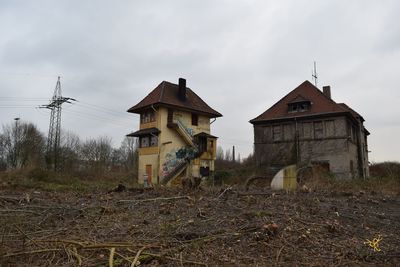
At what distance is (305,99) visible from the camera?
3462 centimetres

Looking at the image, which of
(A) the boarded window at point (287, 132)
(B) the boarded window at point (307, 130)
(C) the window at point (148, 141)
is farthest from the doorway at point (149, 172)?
(B) the boarded window at point (307, 130)

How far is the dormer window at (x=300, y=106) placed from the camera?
34.8 metres

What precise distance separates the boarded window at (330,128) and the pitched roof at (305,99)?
0.90 meters

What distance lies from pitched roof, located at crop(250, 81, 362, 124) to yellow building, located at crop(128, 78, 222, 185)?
615 cm

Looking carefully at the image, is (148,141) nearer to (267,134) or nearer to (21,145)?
(267,134)

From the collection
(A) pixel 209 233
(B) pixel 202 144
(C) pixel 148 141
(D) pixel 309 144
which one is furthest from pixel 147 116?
(A) pixel 209 233

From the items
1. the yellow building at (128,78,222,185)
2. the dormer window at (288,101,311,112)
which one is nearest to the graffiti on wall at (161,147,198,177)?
the yellow building at (128,78,222,185)

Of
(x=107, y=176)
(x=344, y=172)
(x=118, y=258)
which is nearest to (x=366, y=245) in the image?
(x=118, y=258)

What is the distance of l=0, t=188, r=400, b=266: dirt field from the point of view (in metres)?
5.73

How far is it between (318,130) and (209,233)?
28924 mm

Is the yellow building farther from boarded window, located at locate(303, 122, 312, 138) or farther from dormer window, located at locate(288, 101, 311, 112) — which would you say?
boarded window, located at locate(303, 122, 312, 138)

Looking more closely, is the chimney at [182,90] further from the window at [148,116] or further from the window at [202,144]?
the window at [202,144]

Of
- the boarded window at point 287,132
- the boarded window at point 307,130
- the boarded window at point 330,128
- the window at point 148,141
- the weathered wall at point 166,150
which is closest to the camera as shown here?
the boarded window at point 330,128

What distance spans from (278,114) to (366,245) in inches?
1192
